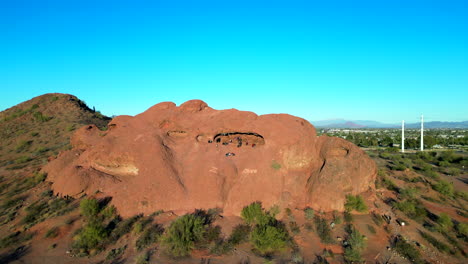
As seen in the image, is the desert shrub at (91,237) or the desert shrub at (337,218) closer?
the desert shrub at (91,237)

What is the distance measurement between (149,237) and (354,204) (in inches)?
421

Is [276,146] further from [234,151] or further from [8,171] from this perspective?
[8,171]

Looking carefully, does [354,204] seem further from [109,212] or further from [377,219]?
[109,212]

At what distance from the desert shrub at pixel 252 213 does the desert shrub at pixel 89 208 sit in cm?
728

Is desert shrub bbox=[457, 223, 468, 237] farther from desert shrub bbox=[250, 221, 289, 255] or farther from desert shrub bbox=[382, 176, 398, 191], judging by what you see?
desert shrub bbox=[250, 221, 289, 255]

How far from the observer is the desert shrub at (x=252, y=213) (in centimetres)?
1141

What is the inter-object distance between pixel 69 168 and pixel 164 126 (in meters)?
5.78

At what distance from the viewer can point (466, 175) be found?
2536 cm

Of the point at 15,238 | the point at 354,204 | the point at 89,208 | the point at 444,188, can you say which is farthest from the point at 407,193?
the point at 15,238

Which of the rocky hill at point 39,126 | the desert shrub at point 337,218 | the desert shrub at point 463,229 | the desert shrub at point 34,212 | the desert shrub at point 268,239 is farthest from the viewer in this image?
the rocky hill at point 39,126

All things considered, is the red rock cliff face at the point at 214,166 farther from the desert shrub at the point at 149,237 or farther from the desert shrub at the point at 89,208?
the desert shrub at the point at 149,237

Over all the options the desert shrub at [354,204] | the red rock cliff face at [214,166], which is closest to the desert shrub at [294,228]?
the red rock cliff face at [214,166]

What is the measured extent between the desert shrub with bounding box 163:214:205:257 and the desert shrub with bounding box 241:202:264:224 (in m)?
2.21

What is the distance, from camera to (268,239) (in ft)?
32.6
